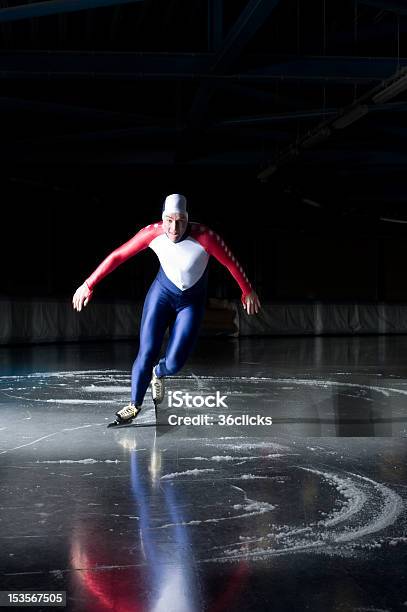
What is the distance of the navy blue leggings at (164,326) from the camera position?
5.93 meters

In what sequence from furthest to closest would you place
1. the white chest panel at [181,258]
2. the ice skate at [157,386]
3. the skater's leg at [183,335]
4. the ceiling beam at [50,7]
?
the ceiling beam at [50,7]
the ice skate at [157,386]
the skater's leg at [183,335]
the white chest panel at [181,258]

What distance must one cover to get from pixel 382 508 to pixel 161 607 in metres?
1.48

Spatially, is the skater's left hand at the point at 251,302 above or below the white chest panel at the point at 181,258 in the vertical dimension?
below

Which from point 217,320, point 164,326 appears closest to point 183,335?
point 164,326

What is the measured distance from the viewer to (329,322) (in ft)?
82.6

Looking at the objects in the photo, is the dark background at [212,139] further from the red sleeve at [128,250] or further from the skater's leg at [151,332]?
the skater's leg at [151,332]

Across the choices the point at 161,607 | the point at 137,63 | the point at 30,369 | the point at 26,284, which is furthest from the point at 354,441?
the point at 26,284

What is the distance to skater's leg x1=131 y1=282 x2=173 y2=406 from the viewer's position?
5910 mm

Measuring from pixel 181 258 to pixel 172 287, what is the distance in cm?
24

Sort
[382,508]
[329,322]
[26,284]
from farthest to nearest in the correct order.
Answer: [329,322], [26,284], [382,508]

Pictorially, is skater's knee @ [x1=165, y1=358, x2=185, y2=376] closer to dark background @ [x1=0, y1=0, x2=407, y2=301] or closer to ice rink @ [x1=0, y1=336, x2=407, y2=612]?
ice rink @ [x1=0, y1=336, x2=407, y2=612]

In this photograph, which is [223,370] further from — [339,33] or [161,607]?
[161,607]

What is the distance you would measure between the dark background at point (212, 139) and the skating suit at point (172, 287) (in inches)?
169

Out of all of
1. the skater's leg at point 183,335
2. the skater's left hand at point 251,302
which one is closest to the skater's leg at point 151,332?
the skater's leg at point 183,335
